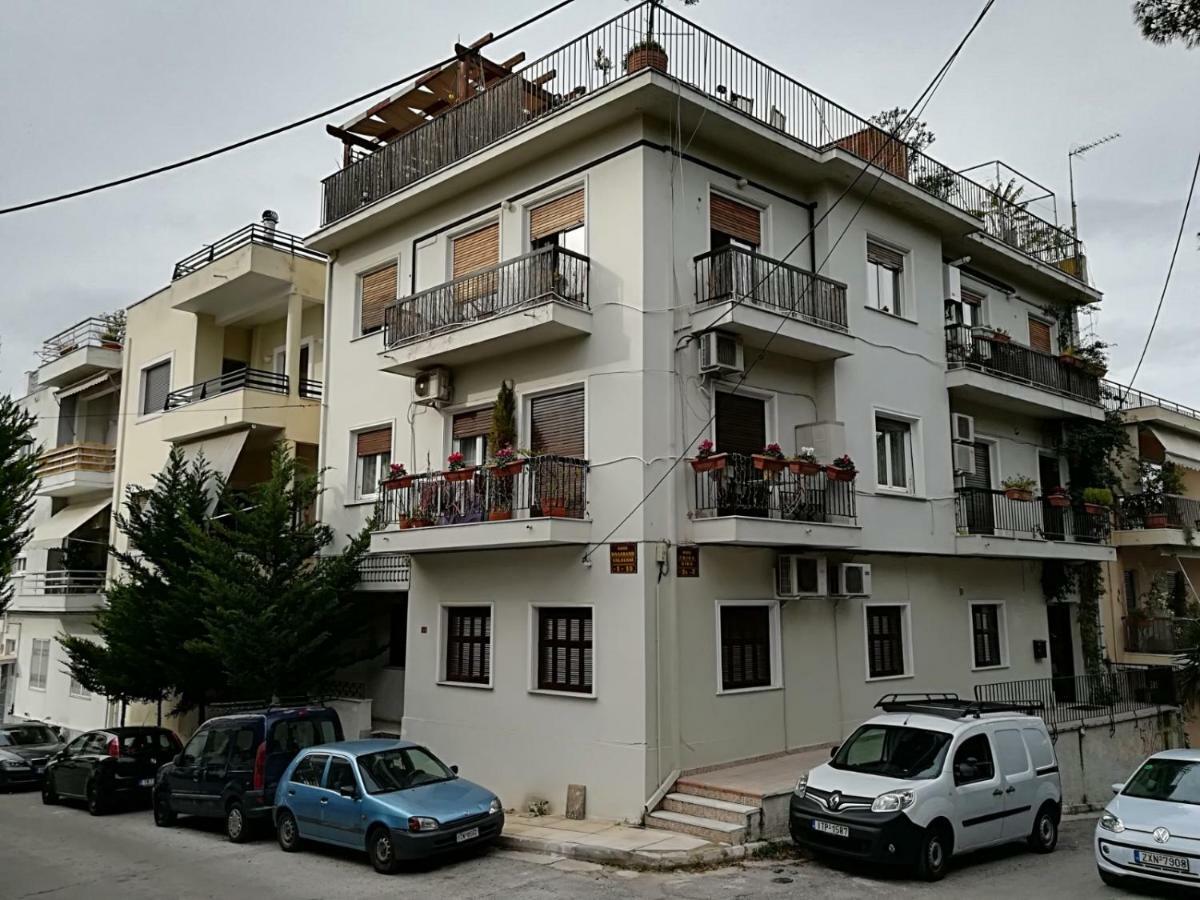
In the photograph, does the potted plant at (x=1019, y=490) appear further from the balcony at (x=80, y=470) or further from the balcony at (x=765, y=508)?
the balcony at (x=80, y=470)

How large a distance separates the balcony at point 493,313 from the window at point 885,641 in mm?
7168

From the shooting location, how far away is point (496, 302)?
1462cm

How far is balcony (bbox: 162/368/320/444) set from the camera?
63.6 ft

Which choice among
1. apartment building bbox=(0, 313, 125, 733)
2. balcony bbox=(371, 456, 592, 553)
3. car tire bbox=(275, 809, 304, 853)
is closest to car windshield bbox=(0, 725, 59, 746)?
apartment building bbox=(0, 313, 125, 733)

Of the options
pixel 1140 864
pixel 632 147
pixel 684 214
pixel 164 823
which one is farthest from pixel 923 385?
pixel 164 823

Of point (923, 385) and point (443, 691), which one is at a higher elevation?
point (923, 385)

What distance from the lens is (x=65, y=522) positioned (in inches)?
1027

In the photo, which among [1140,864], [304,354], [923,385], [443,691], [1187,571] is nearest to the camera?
[1140,864]

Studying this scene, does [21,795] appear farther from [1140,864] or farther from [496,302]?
[1140,864]

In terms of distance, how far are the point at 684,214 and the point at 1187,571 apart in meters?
19.8

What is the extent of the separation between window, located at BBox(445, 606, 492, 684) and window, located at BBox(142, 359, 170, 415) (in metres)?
11.9

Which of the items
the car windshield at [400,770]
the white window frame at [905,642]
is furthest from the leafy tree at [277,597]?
the white window frame at [905,642]

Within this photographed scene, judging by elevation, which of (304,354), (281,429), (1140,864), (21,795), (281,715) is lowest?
(21,795)

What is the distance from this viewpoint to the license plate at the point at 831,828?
990cm
